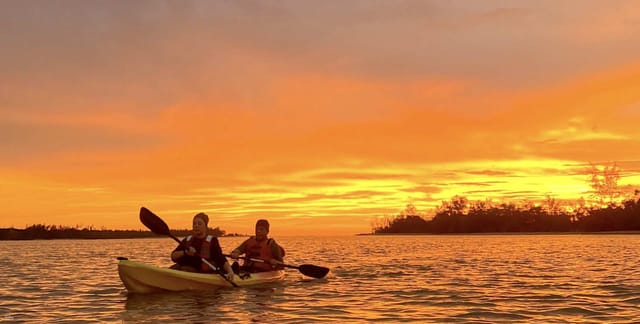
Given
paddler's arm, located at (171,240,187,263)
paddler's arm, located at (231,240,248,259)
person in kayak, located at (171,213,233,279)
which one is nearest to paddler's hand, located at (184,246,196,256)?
person in kayak, located at (171,213,233,279)

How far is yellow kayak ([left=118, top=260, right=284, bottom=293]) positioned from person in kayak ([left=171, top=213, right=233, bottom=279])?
29cm

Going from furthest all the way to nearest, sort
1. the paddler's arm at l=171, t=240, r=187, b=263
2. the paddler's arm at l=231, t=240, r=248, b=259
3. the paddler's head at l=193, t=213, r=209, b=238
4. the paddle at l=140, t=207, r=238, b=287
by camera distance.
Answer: the paddler's arm at l=231, t=240, r=248, b=259
the paddle at l=140, t=207, r=238, b=287
the paddler's arm at l=171, t=240, r=187, b=263
the paddler's head at l=193, t=213, r=209, b=238

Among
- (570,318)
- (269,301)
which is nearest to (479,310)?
(570,318)

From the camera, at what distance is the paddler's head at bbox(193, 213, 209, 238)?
14.2 metres

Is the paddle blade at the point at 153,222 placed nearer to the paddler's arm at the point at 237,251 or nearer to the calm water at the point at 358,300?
the calm water at the point at 358,300

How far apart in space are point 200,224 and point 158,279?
5.48ft

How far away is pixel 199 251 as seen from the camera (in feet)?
49.2

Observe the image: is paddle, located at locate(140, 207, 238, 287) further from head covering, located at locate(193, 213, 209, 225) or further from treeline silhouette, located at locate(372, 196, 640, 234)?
treeline silhouette, located at locate(372, 196, 640, 234)

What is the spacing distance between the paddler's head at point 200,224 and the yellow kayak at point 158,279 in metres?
1.04

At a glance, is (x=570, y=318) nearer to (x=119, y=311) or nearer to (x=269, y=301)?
(x=269, y=301)

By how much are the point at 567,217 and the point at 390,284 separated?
127 meters

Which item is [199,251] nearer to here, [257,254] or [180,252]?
[180,252]

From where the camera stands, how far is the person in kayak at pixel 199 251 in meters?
14.4

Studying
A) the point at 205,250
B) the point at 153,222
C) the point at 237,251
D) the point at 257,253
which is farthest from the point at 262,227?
the point at 153,222
